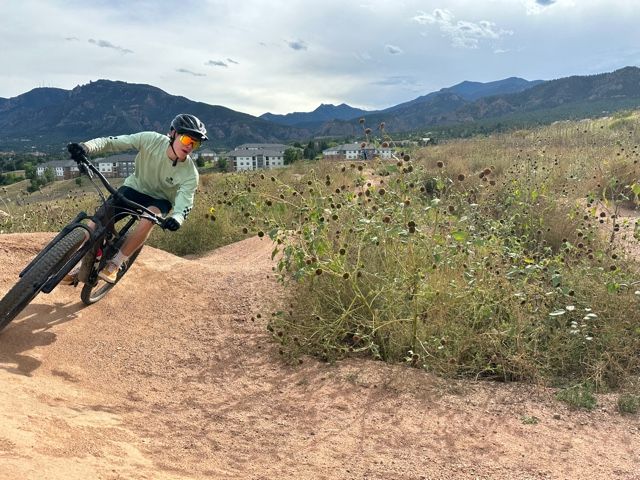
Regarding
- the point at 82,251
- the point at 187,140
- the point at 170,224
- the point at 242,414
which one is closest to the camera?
the point at 242,414

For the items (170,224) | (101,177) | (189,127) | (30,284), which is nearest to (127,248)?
(101,177)

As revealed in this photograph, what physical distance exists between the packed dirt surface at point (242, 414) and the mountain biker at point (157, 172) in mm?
812

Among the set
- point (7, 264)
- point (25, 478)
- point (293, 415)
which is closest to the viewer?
point (25, 478)

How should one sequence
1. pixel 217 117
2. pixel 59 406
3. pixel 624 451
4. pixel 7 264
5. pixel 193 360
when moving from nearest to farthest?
1. pixel 624 451
2. pixel 59 406
3. pixel 193 360
4. pixel 7 264
5. pixel 217 117

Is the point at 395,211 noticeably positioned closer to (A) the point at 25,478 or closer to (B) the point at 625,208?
(A) the point at 25,478

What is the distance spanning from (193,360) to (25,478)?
222 cm

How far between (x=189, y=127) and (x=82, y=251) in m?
1.39

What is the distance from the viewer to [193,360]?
4.21 m

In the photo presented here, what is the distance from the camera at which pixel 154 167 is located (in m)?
4.65

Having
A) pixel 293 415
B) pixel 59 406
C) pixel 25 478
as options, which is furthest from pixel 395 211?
pixel 25 478

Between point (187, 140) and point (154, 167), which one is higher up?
point (187, 140)

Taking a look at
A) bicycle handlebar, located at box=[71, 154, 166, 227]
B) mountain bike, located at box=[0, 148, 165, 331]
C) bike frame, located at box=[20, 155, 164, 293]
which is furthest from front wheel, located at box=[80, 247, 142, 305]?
bicycle handlebar, located at box=[71, 154, 166, 227]

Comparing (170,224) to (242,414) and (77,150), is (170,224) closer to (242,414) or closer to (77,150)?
(77,150)

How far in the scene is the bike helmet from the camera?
14.5ft
